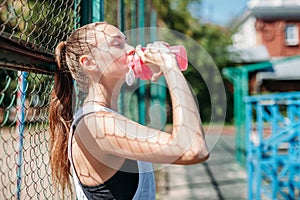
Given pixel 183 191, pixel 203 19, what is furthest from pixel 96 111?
pixel 203 19

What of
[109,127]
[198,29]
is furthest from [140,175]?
[198,29]

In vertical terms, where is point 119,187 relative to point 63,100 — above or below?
below

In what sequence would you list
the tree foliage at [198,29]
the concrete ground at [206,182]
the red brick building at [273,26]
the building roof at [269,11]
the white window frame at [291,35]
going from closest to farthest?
the concrete ground at [206,182] → the tree foliage at [198,29] → the building roof at [269,11] → the red brick building at [273,26] → the white window frame at [291,35]

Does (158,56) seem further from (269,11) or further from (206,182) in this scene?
(269,11)

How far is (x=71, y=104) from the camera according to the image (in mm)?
1681

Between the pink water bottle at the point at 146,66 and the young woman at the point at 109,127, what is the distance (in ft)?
0.05

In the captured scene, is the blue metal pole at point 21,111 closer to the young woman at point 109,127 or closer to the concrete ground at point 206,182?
the young woman at point 109,127

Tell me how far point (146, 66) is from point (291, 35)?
928 inches

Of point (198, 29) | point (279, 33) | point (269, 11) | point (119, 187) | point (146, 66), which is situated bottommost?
point (119, 187)

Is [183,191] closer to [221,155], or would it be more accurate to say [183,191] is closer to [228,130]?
[221,155]

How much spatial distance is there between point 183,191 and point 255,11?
18.9 m

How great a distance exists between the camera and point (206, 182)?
7.25 meters

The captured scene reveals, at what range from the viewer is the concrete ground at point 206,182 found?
6246 mm

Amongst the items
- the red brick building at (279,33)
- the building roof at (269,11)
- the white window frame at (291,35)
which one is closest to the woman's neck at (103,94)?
the building roof at (269,11)
